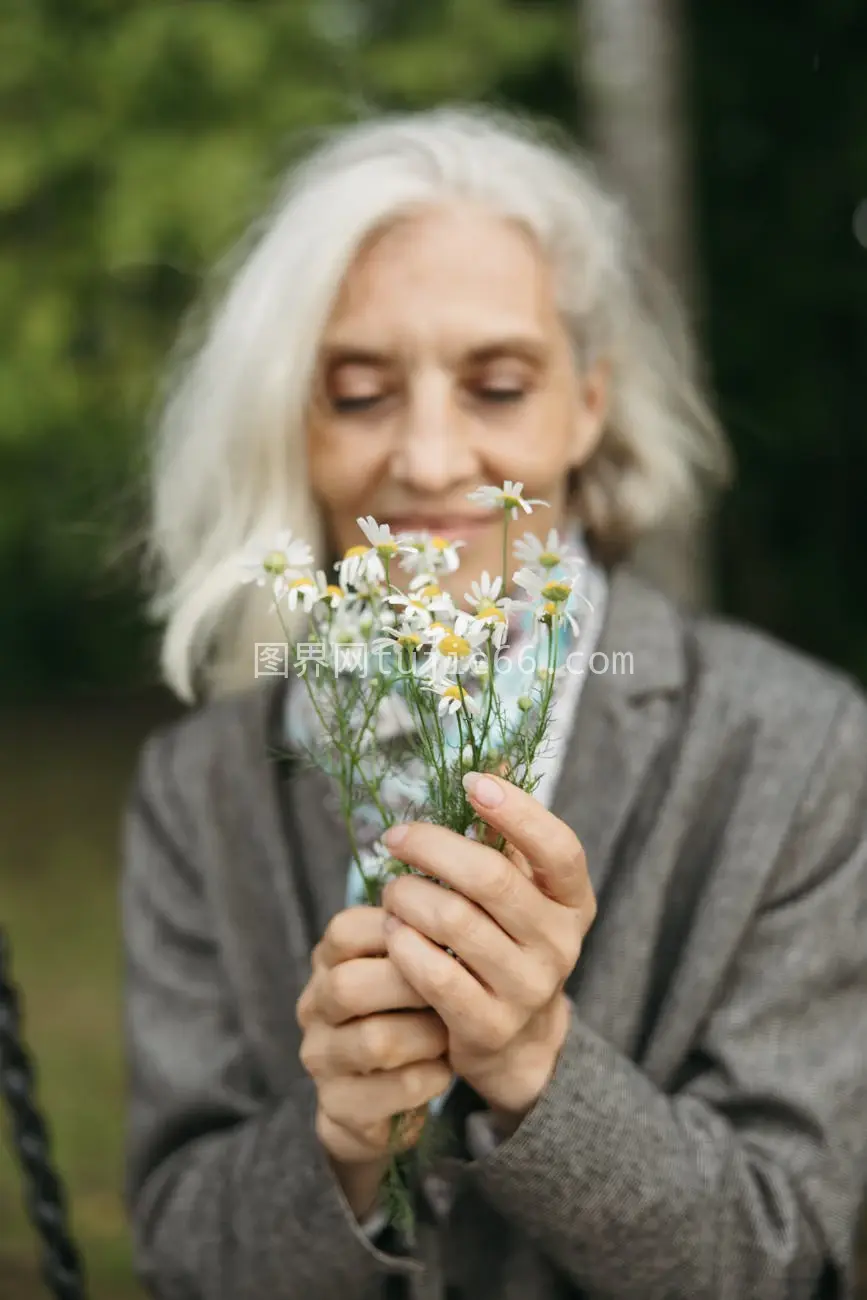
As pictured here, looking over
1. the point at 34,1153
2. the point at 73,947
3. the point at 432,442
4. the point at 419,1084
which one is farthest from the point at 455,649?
the point at 73,947

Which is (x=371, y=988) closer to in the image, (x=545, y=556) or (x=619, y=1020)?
(x=545, y=556)

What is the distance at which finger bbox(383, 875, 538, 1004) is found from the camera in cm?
110

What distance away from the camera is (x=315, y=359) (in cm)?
160

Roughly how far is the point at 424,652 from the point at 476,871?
182 millimetres

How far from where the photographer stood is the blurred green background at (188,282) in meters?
3.45

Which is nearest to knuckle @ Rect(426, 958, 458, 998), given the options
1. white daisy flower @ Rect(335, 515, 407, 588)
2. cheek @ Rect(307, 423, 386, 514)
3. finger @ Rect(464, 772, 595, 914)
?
finger @ Rect(464, 772, 595, 914)

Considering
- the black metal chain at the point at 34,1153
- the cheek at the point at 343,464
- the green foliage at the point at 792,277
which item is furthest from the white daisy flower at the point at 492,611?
the green foliage at the point at 792,277

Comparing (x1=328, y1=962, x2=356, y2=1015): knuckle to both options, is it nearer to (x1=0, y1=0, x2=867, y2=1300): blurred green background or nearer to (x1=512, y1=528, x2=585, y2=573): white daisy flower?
(x1=512, y1=528, x2=585, y2=573): white daisy flower

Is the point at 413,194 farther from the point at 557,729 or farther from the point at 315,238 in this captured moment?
the point at 557,729

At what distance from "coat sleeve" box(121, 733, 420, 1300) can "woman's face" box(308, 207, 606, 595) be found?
0.54 m

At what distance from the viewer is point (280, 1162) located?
1489 mm

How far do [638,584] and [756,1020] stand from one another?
58 centimetres

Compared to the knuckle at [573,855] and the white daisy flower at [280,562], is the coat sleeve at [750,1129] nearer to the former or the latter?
the knuckle at [573,855]

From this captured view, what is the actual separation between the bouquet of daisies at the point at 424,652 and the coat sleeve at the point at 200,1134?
20 cm
